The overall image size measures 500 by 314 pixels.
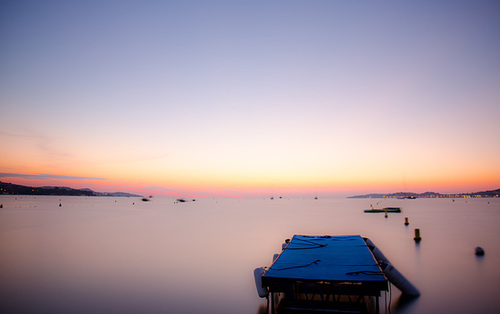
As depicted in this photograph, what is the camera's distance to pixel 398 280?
398 inches

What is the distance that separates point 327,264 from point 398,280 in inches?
151

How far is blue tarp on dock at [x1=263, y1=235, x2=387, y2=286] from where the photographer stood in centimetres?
683

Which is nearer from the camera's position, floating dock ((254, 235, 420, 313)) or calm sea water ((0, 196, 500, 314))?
floating dock ((254, 235, 420, 313))

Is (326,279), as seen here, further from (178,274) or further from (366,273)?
(178,274)

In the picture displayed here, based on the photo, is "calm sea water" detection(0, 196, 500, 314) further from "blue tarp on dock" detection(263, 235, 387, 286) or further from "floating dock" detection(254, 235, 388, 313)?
"floating dock" detection(254, 235, 388, 313)

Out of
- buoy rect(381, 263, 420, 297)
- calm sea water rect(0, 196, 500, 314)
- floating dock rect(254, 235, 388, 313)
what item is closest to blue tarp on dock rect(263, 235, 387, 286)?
floating dock rect(254, 235, 388, 313)

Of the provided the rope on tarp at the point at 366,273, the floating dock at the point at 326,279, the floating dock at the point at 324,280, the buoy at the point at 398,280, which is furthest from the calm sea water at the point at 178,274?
the rope on tarp at the point at 366,273

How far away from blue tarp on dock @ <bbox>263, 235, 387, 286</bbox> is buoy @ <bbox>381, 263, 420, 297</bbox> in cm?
94

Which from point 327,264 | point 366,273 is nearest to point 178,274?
point 327,264

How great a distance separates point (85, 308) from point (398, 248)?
66.7ft

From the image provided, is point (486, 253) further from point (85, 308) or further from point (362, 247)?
point (85, 308)

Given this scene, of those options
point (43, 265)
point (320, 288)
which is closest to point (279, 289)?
point (320, 288)

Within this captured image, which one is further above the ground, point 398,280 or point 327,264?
point 327,264

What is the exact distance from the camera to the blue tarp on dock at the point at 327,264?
683 centimetres
